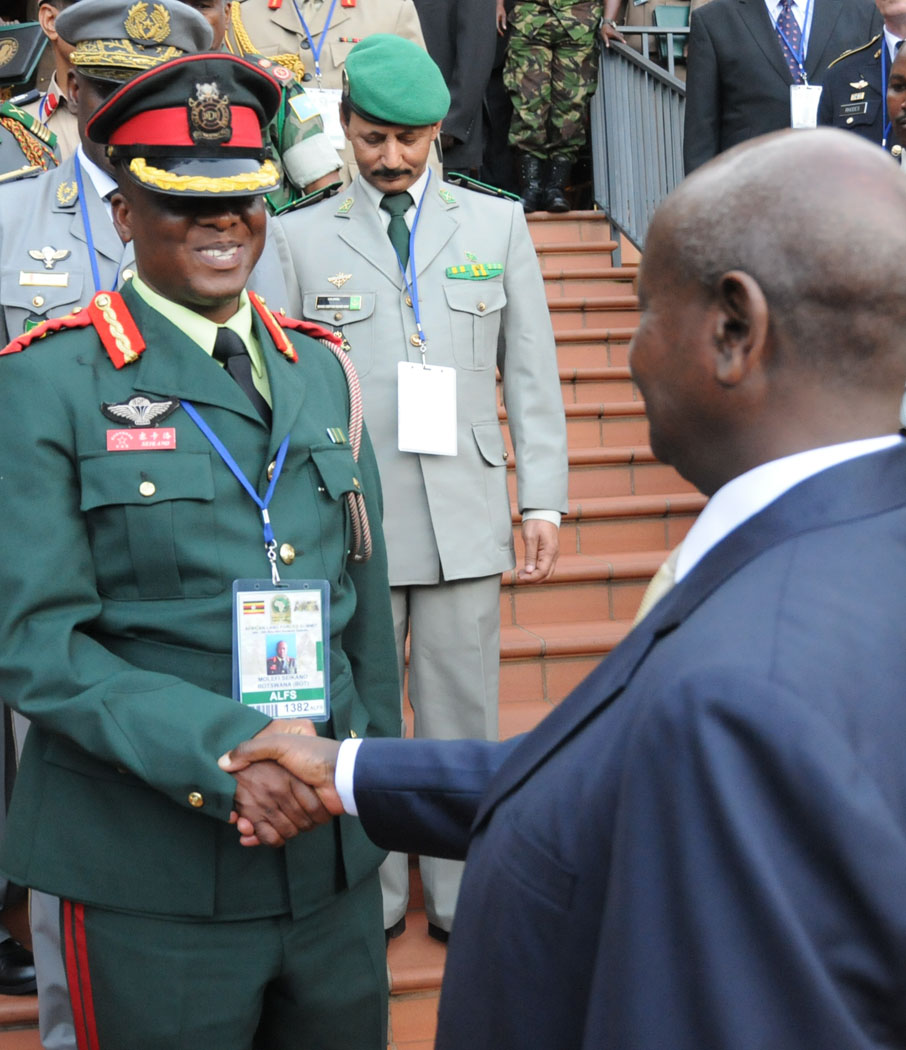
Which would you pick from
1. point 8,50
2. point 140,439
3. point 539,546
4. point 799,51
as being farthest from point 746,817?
point 799,51

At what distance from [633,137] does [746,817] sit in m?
6.54

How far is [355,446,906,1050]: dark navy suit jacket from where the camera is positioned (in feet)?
2.97

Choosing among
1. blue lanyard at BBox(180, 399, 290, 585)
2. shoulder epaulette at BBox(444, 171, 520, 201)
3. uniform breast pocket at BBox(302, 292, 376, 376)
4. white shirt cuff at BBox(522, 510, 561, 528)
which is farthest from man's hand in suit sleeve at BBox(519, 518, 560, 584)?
blue lanyard at BBox(180, 399, 290, 585)

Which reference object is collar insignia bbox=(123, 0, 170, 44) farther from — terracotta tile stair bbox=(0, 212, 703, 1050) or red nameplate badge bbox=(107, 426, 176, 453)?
terracotta tile stair bbox=(0, 212, 703, 1050)

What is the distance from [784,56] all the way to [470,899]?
4.83 metres

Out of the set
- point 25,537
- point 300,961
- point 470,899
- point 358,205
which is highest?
point 358,205

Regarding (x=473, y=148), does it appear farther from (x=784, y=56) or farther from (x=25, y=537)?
(x=25, y=537)

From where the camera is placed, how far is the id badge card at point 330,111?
4238mm

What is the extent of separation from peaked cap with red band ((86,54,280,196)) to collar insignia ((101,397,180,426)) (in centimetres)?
32

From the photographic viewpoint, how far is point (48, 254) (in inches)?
106

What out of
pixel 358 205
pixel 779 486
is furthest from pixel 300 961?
pixel 358 205

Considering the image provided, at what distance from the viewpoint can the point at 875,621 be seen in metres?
0.98

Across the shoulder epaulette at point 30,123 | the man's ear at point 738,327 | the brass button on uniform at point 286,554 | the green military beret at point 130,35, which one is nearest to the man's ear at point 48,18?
the shoulder epaulette at point 30,123

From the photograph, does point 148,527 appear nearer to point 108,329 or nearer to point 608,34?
point 108,329
